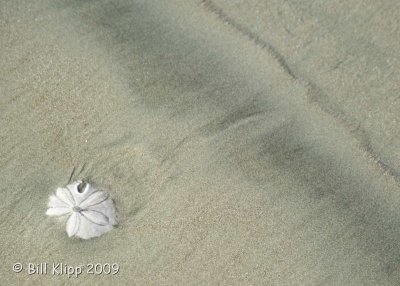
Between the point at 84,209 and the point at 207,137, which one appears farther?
the point at 207,137

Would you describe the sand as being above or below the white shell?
above

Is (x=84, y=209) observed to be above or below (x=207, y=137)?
below

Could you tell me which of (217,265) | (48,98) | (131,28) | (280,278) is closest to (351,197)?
(280,278)

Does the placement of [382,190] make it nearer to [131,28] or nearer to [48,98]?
[131,28]

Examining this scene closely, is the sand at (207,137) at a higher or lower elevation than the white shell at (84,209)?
higher
